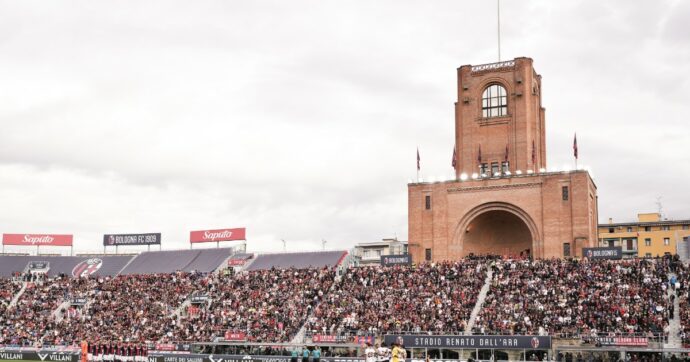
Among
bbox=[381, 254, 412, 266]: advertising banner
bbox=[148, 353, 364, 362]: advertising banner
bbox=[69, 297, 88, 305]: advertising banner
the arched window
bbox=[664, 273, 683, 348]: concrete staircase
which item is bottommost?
bbox=[148, 353, 364, 362]: advertising banner

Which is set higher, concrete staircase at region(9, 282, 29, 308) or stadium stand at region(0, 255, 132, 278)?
stadium stand at region(0, 255, 132, 278)

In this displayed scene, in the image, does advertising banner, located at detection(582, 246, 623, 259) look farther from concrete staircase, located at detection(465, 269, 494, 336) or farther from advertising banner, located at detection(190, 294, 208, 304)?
advertising banner, located at detection(190, 294, 208, 304)

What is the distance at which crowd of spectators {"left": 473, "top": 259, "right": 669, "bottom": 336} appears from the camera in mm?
53375

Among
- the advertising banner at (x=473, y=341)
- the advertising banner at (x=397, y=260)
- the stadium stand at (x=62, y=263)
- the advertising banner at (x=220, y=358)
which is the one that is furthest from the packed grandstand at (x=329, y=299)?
the advertising banner at (x=220, y=358)

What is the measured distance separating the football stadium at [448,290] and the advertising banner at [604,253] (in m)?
0.12

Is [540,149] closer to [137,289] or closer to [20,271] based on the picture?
[137,289]

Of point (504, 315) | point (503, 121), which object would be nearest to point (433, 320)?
point (504, 315)

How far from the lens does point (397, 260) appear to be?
73188 millimetres

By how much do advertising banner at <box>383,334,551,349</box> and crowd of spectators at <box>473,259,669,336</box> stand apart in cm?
166

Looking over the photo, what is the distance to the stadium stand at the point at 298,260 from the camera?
83438 mm

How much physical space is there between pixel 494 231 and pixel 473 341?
2244 cm

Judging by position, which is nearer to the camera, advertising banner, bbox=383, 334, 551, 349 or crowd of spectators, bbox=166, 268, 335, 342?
advertising banner, bbox=383, 334, 551, 349

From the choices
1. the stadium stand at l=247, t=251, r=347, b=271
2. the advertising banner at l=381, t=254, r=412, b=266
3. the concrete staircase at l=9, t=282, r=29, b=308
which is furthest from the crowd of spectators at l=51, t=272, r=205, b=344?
the advertising banner at l=381, t=254, r=412, b=266

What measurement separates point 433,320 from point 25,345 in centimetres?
3809
